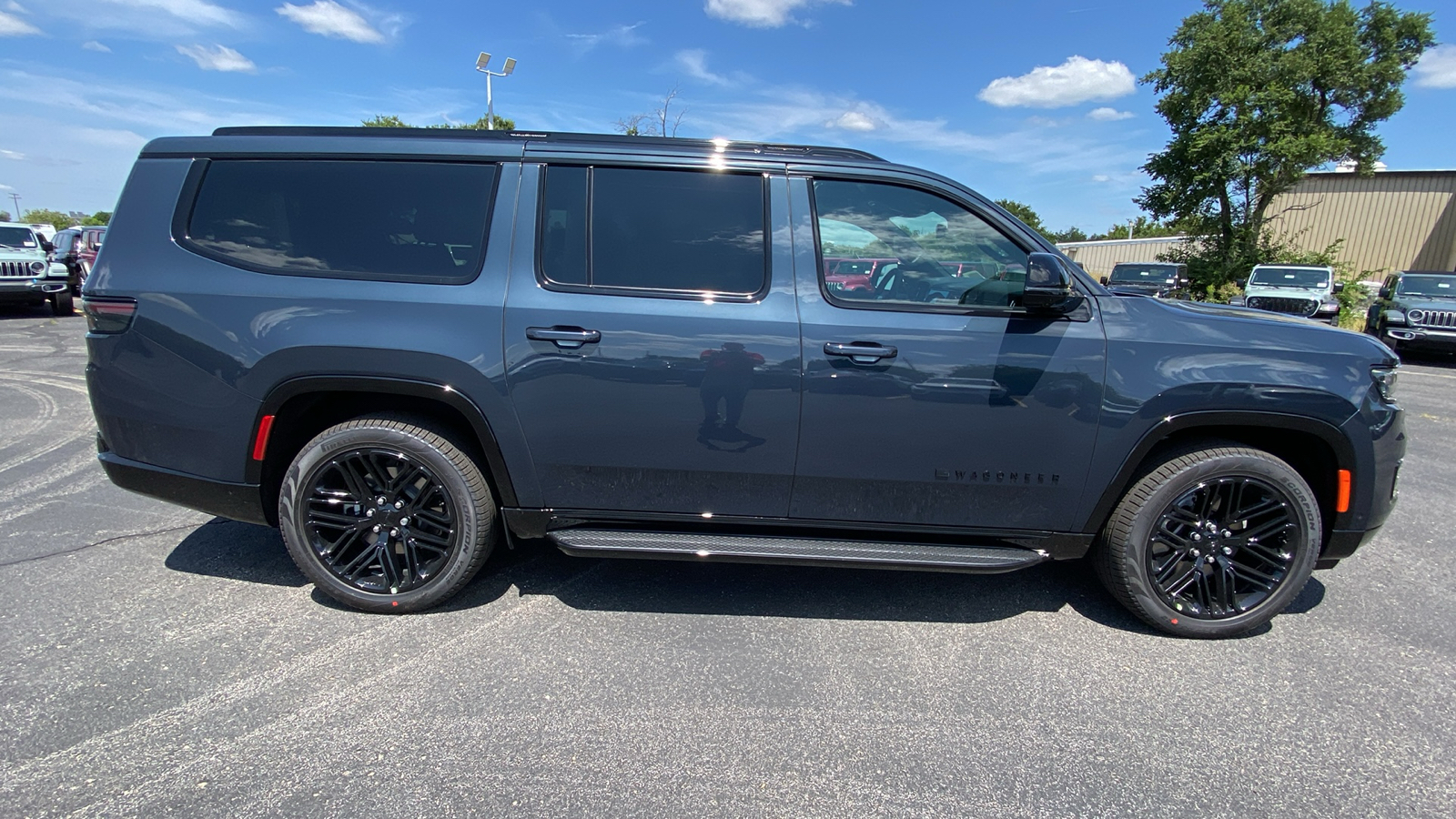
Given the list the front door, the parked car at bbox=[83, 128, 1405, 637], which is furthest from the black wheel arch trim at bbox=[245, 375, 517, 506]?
the front door

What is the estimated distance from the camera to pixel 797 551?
9.33 feet

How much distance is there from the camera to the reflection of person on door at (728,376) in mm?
2748

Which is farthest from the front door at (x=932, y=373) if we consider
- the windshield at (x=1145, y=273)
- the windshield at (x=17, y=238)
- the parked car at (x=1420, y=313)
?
the windshield at (x=17, y=238)

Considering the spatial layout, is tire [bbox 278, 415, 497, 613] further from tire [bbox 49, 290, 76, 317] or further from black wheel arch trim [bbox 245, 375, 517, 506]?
tire [bbox 49, 290, 76, 317]

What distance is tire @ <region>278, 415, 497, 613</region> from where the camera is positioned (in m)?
2.93

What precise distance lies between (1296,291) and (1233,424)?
52.8 ft

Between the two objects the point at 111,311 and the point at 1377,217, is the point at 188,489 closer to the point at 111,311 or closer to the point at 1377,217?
the point at 111,311

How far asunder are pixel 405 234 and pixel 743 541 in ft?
6.20

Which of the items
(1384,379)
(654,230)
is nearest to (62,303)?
(654,230)

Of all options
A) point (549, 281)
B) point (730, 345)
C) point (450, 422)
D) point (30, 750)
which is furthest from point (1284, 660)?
point (30, 750)

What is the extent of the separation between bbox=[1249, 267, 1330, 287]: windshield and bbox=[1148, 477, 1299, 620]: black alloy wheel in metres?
16.6

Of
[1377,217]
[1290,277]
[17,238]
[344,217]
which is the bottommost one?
[17,238]

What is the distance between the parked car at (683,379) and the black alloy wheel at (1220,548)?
1 cm

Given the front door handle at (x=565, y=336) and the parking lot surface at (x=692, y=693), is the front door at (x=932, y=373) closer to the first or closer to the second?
the parking lot surface at (x=692, y=693)
